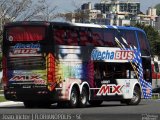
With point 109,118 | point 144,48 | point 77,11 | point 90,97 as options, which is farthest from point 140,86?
point 77,11

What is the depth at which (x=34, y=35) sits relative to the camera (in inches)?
1110

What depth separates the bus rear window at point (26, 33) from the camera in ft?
92.4

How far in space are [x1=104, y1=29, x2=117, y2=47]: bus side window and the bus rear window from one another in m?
4.07

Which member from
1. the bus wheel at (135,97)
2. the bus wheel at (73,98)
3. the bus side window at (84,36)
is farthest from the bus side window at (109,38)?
the bus wheel at (135,97)

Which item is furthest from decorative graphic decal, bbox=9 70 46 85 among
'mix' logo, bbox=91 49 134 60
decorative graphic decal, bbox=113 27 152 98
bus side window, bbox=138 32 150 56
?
bus side window, bbox=138 32 150 56

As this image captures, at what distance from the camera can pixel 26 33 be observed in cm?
2839

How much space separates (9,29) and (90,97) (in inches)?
195

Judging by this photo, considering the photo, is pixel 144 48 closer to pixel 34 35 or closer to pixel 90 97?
pixel 90 97

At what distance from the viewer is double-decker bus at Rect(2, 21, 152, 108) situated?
28188 millimetres

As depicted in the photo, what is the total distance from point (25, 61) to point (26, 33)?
3.95 ft

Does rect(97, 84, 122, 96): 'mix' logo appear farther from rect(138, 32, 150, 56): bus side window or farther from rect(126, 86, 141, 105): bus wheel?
rect(138, 32, 150, 56): bus side window

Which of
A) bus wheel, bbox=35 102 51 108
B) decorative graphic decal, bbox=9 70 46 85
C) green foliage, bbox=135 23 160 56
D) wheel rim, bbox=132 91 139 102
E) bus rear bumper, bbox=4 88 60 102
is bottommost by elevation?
bus wheel, bbox=35 102 51 108

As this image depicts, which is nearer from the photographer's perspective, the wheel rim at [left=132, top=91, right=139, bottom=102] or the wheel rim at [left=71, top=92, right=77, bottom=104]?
the wheel rim at [left=71, top=92, right=77, bottom=104]

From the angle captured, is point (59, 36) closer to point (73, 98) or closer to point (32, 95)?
point (32, 95)
